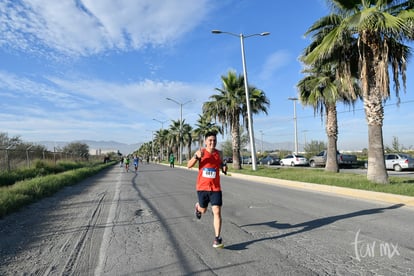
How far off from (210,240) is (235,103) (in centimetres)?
2238

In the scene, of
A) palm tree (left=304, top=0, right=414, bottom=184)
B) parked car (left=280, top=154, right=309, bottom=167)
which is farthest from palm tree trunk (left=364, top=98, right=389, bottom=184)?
parked car (left=280, top=154, right=309, bottom=167)

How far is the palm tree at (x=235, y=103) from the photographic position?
27.6 metres

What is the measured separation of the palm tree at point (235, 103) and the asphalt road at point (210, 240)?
1889cm

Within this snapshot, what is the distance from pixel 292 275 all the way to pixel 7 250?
4362 millimetres

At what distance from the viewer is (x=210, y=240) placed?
5508mm

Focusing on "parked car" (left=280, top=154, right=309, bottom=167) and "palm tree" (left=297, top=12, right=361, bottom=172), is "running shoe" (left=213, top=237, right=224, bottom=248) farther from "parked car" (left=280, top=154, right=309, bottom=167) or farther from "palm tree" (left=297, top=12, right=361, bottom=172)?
"parked car" (left=280, top=154, right=309, bottom=167)

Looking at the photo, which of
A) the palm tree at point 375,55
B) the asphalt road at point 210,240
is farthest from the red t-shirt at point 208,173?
the palm tree at point 375,55

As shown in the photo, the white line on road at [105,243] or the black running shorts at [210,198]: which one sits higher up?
the black running shorts at [210,198]

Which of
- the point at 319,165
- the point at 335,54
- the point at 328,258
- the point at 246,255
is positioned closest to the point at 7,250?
the point at 246,255

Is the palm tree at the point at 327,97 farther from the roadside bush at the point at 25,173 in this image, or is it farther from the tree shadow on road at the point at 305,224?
the roadside bush at the point at 25,173

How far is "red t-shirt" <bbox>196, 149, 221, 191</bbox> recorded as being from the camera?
17.0 feet

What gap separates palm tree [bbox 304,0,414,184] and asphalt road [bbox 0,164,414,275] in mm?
4353

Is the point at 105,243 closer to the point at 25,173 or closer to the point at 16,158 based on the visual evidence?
the point at 25,173

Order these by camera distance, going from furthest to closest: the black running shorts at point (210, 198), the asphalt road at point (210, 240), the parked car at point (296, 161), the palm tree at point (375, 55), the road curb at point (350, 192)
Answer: the parked car at point (296, 161) < the palm tree at point (375, 55) < the road curb at point (350, 192) < the black running shorts at point (210, 198) < the asphalt road at point (210, 240)
